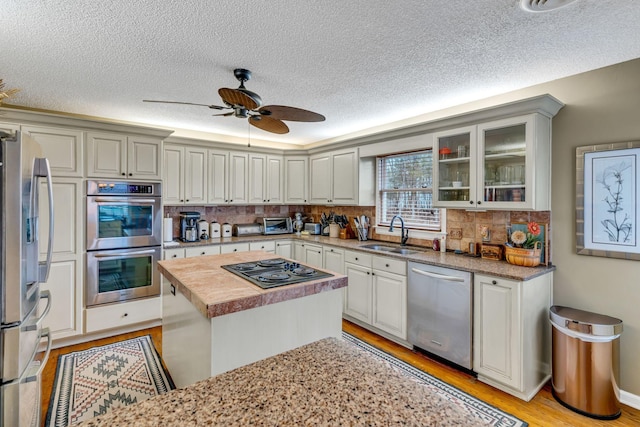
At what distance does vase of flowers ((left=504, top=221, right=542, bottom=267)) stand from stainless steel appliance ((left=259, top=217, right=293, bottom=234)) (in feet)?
10.4

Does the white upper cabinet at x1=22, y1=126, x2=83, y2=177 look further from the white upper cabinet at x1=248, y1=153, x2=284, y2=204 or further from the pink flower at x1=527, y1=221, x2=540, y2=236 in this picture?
the pink flower at x1=527, y1=221, x2=540, y2=236

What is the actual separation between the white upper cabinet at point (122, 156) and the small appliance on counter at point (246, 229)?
1453 millimetres

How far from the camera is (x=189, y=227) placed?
4176mm

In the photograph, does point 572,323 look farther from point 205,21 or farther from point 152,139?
point 152,139

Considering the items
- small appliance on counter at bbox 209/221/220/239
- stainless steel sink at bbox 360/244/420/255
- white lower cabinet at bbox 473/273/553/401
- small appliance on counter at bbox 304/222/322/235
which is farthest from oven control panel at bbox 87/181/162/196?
white lower cabinet at bbox 473/273/553/401

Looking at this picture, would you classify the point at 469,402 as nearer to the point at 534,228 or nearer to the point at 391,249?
the point at 534,228

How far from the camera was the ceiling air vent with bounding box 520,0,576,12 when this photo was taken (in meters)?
1.55

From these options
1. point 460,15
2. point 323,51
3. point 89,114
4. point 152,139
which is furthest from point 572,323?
point 89,114

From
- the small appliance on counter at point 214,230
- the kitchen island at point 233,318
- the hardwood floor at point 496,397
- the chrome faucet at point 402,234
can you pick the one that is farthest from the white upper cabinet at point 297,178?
the kitchen island at point 233,318

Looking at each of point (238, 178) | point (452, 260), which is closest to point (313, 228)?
point (238, 178)

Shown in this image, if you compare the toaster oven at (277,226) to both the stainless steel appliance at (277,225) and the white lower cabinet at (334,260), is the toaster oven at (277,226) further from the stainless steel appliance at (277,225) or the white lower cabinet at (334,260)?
the white lower cabinet at (334,260)

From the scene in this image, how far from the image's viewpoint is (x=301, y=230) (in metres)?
5.12

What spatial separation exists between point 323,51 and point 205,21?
2.48 ft

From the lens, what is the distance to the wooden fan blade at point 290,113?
210 centimetres
